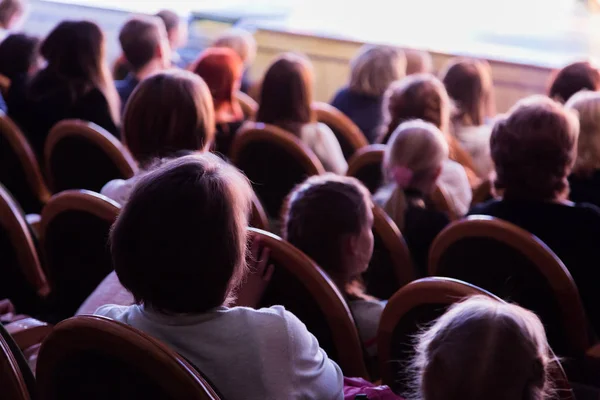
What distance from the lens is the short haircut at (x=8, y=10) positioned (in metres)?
4.81

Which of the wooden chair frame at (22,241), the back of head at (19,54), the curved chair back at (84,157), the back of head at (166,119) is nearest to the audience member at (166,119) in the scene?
the back of head at (166,119)

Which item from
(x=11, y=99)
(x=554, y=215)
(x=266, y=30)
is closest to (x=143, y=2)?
(x=266, y=30)

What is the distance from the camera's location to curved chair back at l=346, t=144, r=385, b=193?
102 inches

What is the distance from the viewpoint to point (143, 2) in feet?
23.3

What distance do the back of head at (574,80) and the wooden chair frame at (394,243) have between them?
1.39m

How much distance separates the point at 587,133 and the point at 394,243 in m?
0.79

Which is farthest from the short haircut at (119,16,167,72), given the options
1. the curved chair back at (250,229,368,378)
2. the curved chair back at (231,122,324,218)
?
the curved chair back at (250,229,368,378)

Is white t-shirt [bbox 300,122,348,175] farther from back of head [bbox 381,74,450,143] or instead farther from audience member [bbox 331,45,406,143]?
audience member [bbox 331,45,406,143]

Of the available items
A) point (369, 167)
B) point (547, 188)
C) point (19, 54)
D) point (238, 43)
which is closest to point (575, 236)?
point (547, 188)

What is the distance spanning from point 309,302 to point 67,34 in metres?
2.10

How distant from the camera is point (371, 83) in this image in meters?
3.94

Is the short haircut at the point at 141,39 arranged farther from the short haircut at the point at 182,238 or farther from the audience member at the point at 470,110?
the short haircut at the point at 182,238

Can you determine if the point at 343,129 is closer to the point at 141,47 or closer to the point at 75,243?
the point at 141,47

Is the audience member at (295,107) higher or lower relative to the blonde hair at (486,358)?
lower
